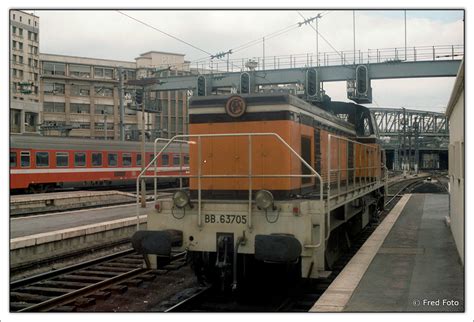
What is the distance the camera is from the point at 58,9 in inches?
252

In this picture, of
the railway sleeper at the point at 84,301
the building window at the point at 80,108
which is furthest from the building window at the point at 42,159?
the railway sleeper at the point at 84,301

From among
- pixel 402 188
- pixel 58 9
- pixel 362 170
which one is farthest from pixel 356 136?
pixel 402 188

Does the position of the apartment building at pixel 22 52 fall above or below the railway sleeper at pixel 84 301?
above

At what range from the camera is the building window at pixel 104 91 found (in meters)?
16.3

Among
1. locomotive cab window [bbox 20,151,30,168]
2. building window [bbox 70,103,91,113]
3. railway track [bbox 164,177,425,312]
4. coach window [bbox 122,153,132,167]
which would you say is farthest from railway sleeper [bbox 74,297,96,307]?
coach window [bbox 122,153,132,167]

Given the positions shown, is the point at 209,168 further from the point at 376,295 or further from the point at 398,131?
the point at 398,131

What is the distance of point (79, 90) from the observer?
13.9m

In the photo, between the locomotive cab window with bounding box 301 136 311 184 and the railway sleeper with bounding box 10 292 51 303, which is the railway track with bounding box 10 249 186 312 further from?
the locomotive cab window with bounding box 301 136 311 184

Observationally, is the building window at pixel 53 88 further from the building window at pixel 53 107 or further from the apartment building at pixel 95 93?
the building window at pixel 53 107

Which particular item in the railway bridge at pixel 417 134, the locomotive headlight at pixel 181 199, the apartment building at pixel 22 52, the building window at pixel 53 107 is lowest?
the locomotive headlight at pixel 181 199

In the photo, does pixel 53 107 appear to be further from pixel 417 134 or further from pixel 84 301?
pixel 417 134

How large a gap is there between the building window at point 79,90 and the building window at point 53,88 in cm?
36

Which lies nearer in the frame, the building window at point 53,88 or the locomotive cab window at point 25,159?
the building window at point 53,88

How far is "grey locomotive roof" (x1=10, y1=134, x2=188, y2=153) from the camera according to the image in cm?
1794
